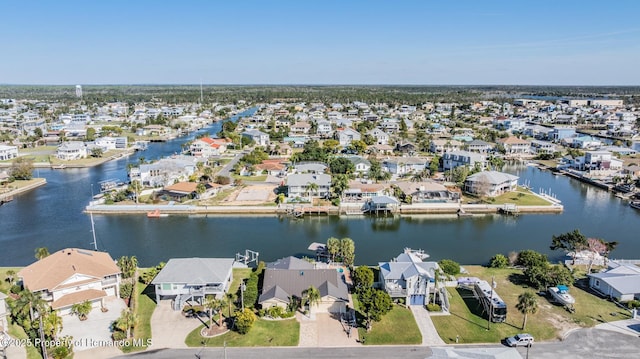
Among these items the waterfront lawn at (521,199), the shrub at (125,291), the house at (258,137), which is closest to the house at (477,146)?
the waterfront lawn at (521,199)

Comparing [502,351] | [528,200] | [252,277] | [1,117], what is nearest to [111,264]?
[252,277]

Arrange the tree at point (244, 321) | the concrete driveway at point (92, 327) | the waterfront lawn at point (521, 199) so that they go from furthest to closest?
the waterfront lawn at point (521, 199) → the tree at point (244, 321) → the concrete driveway at point (92, 327)

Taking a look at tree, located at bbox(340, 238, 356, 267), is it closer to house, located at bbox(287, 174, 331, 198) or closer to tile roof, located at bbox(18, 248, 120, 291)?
tile roof, located at bbox(18, 248, 120, 291)

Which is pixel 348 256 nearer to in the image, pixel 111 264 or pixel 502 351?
pixel 502 351

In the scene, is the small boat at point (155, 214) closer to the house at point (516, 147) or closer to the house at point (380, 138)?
the house at point (380, 138)

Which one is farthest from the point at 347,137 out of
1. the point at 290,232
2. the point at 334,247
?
the point at 334,247

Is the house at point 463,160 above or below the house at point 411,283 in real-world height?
above

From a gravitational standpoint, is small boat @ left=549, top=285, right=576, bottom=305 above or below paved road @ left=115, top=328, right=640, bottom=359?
above

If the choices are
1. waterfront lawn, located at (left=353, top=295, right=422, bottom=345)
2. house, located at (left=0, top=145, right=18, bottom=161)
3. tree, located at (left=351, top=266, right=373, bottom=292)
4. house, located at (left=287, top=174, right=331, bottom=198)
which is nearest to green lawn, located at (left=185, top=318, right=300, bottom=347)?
waterfront lawn, located at (left=353, top=295, right=422, bottom=345)
